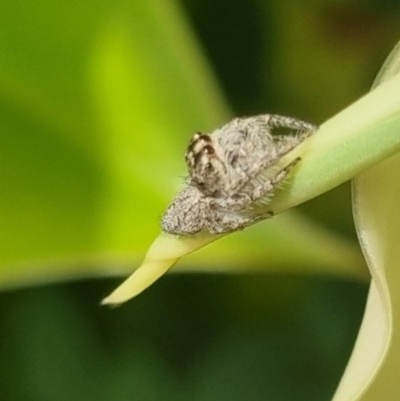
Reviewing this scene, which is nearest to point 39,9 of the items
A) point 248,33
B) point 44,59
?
point 44,59

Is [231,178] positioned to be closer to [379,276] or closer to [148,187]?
[379,276]

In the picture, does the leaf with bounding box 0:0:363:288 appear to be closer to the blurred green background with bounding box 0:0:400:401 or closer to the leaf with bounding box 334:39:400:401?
the blurred green background with bounding box 0:0:400:401

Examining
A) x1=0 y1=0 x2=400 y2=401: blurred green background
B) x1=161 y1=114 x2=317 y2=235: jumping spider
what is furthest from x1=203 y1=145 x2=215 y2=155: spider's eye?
x1=0 y1=0 x2=400 y2=401: blurred green background

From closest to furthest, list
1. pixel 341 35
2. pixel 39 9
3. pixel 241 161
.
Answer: pixel 241 161, pixel 39 9, pixel 341 35

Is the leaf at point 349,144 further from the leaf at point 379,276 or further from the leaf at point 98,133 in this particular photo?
the leaf at point 98,133

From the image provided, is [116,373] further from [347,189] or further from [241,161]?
[241,161]

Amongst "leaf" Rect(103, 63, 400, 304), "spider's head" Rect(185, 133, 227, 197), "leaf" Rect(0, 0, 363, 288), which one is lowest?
"leaf" Rect(103, 63, 400, 304)

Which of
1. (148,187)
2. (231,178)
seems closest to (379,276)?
(231,178)
